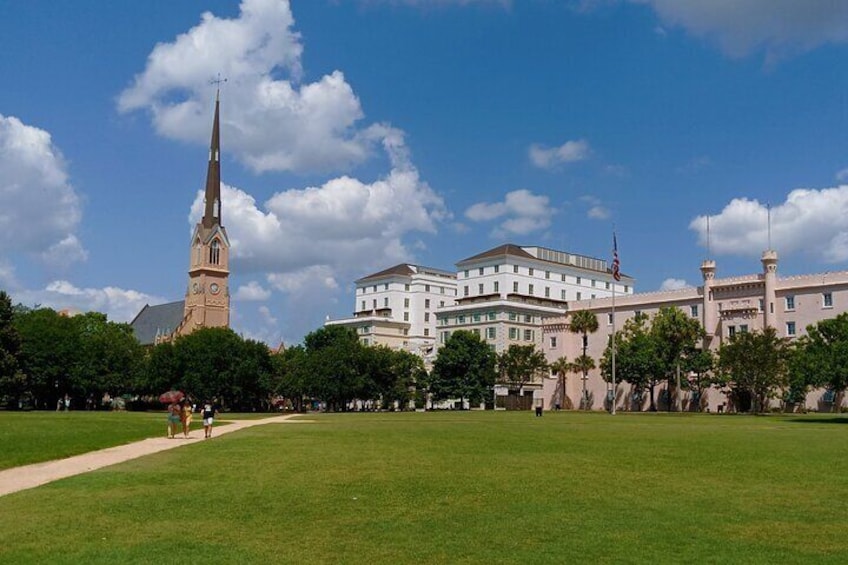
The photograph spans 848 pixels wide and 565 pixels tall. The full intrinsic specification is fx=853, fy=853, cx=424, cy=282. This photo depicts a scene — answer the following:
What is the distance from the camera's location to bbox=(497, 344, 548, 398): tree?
380 ft

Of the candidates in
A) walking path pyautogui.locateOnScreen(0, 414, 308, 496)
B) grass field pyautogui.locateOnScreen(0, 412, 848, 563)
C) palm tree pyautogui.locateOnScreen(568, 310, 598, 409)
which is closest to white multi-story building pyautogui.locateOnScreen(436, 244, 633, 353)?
palm tree pyautogui.locateOnScreen(568, 310, 598, 409)

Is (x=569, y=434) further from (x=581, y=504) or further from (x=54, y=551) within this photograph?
(x=54, y=551)

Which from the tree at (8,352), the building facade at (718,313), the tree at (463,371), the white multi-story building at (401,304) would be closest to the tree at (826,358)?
the building facade at (718,313)

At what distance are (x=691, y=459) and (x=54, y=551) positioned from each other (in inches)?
770

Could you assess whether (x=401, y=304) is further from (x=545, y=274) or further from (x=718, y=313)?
(x=718, y=313)

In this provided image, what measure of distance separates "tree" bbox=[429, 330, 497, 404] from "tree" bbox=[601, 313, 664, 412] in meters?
15.9

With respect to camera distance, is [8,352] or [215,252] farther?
[215,252]

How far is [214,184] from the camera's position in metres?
164

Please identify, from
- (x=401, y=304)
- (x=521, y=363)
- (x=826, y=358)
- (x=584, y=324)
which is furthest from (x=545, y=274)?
(x=826, y=358)

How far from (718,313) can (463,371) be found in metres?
33.4

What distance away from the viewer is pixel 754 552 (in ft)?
39.5

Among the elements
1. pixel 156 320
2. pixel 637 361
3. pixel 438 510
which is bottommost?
pixel 438 510

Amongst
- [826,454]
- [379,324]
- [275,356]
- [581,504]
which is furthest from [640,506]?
[379,324]

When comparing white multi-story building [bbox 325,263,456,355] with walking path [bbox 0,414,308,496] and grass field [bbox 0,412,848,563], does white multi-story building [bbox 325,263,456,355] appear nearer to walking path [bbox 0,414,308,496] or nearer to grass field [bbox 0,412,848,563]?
walking path [bbox 0,414,308,496]
